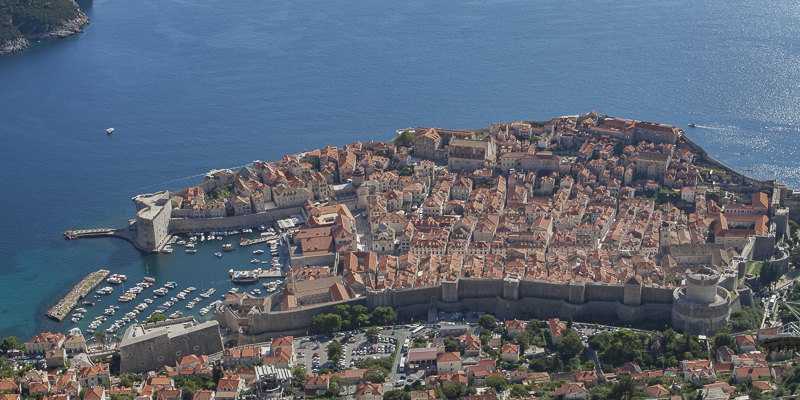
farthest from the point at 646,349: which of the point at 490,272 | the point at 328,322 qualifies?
the point at 328,322

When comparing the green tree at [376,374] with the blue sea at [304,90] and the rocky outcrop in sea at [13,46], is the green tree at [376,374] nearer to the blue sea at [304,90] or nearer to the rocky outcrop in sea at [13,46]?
the blue sea at [304,90]

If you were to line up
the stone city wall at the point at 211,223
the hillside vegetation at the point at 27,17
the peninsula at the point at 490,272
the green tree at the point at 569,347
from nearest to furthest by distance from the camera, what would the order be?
the peninsula at the point at 490,272 < the green tree at the point at 569,347 < the stone city wall at the point at 211,223 < the hillside vegetation at the point at 27,17

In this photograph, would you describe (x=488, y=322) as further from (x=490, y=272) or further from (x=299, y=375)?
(x=299, y=375)

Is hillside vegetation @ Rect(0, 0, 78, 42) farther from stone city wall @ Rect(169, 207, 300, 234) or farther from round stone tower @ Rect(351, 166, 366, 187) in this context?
round stone tower @ Rect(351, 166, 366, 187)

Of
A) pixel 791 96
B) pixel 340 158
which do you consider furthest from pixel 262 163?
pixel 791 96

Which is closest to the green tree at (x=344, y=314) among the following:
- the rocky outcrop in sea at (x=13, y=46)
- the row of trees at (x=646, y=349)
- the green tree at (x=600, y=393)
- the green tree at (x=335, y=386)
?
the green tree at (x=335, y=386)

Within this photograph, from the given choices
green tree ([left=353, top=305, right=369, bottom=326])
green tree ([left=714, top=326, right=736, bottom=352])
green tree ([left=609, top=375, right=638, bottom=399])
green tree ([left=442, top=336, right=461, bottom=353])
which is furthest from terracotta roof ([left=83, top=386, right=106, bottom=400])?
green tree ([left=714, top=326, right=736, bottom=352])

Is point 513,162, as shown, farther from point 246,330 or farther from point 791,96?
point 791,96
